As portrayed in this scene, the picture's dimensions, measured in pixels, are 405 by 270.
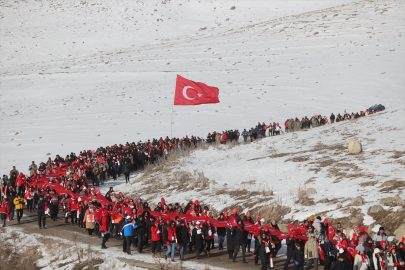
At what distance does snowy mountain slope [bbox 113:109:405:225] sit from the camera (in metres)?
16.8

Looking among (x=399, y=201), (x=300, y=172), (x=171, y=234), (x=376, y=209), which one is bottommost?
(x=171, y=234)

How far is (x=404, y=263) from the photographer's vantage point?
10.3 meters

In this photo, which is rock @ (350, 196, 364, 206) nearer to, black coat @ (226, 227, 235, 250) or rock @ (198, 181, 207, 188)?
black coat @ (226, 227, 235, 250)

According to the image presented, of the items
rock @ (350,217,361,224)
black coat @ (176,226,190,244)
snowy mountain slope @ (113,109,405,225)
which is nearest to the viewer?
black coat @ (176,226,190,244)

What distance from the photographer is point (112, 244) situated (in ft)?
52.1

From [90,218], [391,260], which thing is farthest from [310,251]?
[90,218]

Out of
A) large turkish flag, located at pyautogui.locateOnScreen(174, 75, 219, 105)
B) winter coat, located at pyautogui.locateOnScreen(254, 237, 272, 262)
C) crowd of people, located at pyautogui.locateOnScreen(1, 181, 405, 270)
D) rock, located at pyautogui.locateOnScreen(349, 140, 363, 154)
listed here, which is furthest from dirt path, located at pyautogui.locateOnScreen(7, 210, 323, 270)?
large turkish flag, located at pyautogui.locateOnScreen(174, 75, 219, 105)

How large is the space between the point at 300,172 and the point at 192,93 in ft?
31.3

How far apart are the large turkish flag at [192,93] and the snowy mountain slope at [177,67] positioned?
1353cm

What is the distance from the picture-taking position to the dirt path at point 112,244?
1290cm

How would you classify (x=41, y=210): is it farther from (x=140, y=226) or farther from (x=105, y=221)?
(x=140, y=226)

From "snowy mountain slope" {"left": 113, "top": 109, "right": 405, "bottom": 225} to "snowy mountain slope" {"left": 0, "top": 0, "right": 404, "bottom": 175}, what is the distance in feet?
44.7

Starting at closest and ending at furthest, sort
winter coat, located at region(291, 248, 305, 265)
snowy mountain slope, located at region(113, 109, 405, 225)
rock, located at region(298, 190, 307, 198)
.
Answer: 1. winter coat, located at region(291, 248, 305, 265)
2. snowy mountain slope, located at region(113, 109, 405, 225)
3. rock, located at region(298, 190, 307, 198)

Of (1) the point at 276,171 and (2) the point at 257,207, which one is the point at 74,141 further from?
(2) the point at 257,207
